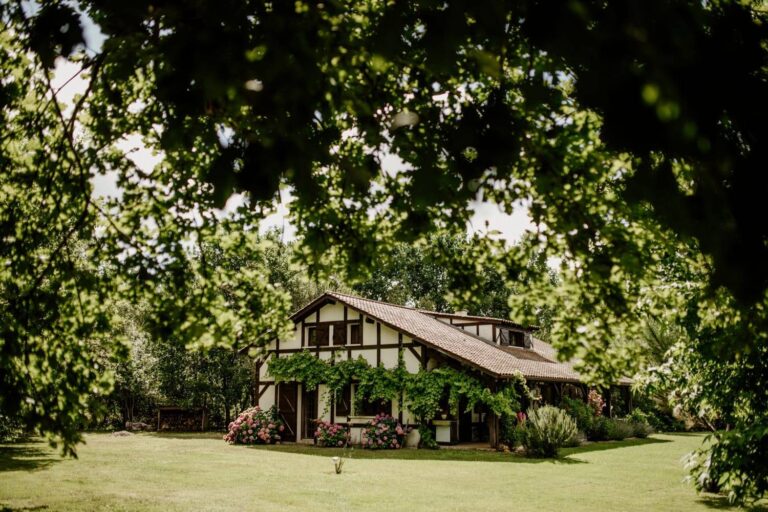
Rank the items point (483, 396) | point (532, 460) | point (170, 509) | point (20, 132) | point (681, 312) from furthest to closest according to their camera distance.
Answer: point (483, 396) < point (532, 460) < point (170, 509) < point (681, 312) < point (20, 132)

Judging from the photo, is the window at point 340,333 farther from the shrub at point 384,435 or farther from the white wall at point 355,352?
the shrub at point 384,435

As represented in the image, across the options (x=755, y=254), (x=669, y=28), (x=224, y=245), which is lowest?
(x=755, y=254)

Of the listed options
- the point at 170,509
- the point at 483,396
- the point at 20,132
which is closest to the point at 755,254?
the point at 20,132

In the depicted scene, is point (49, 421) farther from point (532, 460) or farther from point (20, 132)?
point (532, 460)

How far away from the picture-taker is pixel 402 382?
2244cm

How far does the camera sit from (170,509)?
31.7 feet

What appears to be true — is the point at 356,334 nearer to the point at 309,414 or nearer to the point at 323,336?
the point at 323,336

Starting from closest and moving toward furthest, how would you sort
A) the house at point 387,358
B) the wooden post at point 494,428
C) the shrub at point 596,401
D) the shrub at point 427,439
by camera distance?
the wooden post at point 494,428 < the shrub at point 427,439 < the house at point 387,358 < the shrub at point 596,401

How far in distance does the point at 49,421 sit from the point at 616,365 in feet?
24.0

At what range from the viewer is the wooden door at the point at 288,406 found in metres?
25.6

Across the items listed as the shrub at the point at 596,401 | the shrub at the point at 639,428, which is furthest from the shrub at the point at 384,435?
the shrub at the point at 639,428

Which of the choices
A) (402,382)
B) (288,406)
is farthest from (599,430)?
(288,406)

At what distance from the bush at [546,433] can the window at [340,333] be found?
30.4ft

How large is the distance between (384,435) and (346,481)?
8745mm
